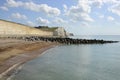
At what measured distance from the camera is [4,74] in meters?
16.2

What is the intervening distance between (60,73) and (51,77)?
1748mm

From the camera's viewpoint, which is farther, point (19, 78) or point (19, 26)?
point (19, 26)

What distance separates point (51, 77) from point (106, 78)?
3936 millimetres

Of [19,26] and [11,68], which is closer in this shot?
[11,68]

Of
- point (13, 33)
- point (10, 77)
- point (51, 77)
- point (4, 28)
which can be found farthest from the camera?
point (13, 33)

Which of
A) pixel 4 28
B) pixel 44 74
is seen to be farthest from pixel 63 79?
pixel 4 28

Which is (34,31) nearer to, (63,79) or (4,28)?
(4,28)

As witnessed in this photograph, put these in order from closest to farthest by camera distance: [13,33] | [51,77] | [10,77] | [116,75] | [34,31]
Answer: [10,77] → [51,77] → [116,75] → [13,33] → [34,31]

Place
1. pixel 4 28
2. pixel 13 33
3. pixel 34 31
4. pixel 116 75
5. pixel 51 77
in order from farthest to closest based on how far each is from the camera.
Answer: pixel 34 31 < pixel 13 33 < pixel 4 28 < pixel 116 75 < pixel 51 77

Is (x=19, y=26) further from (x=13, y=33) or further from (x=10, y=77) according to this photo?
(x=10, y=77)

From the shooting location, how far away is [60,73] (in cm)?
1864

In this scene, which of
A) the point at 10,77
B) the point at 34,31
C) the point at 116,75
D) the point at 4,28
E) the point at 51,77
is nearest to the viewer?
the point at 10,77

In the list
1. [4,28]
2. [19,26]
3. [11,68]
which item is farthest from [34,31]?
[11,68]

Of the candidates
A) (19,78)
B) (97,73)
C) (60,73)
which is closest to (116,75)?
(97,73)
